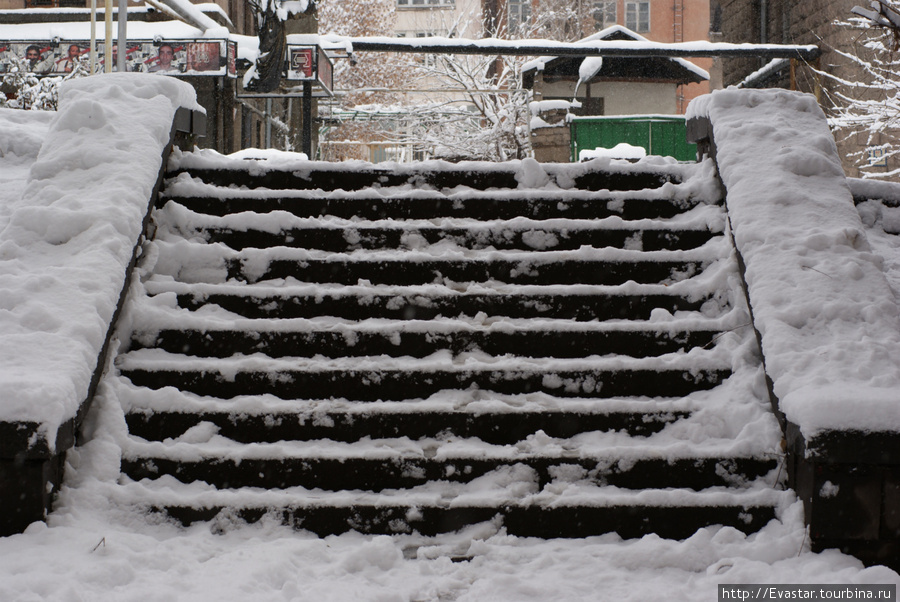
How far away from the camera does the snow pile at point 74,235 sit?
2.77 metres

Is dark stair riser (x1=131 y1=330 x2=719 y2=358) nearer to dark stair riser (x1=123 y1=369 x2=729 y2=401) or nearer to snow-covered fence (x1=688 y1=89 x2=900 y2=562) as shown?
dark stair riser (x1=123 y1=369 x2=729 y2=401)

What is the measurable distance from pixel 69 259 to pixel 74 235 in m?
0.20

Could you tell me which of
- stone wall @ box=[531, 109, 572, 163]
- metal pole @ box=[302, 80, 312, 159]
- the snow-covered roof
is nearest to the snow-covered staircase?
metal pole @ box=[302, 80, 312, 159]

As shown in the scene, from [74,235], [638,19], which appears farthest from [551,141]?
[638,19]

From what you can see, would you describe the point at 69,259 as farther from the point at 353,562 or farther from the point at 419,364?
the point at 353,562

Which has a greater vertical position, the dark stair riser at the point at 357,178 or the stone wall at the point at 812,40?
the stone wall at the point at 812,40

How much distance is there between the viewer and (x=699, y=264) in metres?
3.92

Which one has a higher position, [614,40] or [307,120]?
[614,40]

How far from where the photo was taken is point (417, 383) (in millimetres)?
3348

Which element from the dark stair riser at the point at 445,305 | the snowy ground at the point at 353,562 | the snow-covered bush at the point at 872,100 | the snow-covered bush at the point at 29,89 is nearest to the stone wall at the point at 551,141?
the snow-covered bush at the point at 872,100

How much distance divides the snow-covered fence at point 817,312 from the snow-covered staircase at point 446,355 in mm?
235

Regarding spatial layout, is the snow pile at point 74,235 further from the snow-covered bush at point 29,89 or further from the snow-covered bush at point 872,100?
the snow-covered bush at point 872,100

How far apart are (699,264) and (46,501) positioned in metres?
3.16

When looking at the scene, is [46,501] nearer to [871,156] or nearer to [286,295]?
[286,295]
